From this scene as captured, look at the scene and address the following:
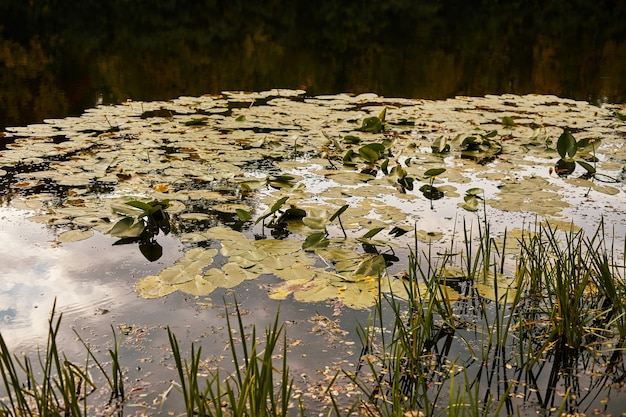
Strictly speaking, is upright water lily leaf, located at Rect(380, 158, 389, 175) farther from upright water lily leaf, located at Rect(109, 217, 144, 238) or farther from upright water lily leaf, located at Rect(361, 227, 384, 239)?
upright water lily leaf, located at Rect(109, 217, 144, 238)

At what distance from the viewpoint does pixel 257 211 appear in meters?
3.70

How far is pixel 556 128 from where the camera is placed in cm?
593

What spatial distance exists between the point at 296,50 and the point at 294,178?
28.1ft

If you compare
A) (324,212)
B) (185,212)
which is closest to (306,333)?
(324,212)

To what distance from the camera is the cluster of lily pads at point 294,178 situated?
9.98 feet

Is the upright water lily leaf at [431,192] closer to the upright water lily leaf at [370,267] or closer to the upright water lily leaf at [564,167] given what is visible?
the upright water lily leaf at [564,167]

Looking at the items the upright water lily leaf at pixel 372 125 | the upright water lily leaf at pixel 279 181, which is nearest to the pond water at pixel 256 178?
the upright water lily leaf at pixel 279 181

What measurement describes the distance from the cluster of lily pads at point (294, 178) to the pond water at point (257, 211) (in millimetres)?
15

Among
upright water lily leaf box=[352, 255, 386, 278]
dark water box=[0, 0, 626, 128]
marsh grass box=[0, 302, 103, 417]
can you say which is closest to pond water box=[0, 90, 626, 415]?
upright water lily leaf box=[352, 255, 386, 278]

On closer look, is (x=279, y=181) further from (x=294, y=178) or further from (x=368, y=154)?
(x=368, y=154)

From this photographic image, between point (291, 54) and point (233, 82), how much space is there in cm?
335

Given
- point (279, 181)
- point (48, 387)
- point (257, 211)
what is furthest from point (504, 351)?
point (279, 181)

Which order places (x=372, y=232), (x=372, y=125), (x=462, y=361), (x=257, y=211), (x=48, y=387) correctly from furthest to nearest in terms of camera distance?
1. (x=372, y=125)
2. (x=257, y=211)
3. (x=372, y=232)
4. (x=462, y=361)
5. (x=48, y=387)

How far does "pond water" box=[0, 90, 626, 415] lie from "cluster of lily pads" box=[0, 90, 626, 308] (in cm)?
2
